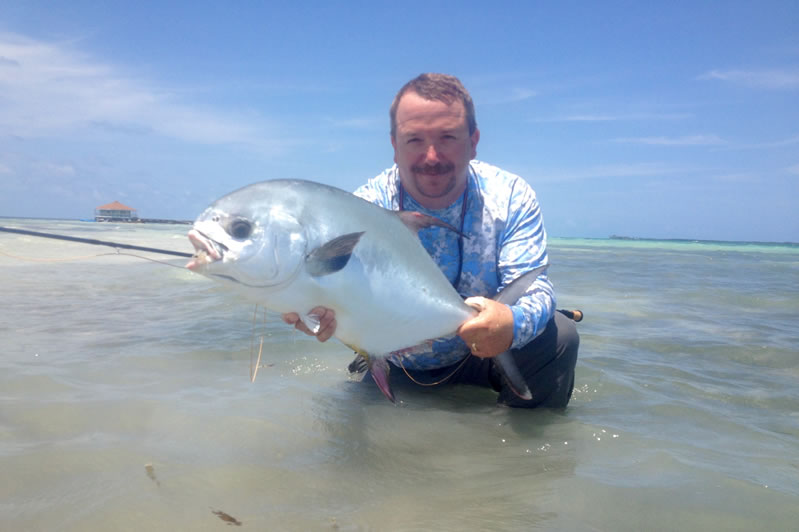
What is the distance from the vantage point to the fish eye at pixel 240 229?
1674 mm

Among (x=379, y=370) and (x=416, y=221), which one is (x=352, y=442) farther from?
(x=416, y=221)

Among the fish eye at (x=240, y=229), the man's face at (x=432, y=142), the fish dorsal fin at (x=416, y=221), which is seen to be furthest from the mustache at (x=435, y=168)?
the fish eye at (x=240, y=229)

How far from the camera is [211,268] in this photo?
1.63 meters

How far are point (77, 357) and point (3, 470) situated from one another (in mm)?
1718

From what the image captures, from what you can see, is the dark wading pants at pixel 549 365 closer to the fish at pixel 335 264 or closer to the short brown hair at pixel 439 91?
the fish at pixel 335 264

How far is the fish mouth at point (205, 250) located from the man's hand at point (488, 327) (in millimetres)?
950

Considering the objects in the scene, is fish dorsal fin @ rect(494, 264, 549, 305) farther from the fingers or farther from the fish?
the fingers

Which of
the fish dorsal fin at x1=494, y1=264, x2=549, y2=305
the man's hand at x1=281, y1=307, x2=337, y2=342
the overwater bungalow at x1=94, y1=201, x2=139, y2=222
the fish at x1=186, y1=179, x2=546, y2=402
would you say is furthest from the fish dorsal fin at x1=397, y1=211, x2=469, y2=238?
the overwater bungalow at x1=94, y1=201, x2=139, y2=222

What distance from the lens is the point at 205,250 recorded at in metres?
1.63

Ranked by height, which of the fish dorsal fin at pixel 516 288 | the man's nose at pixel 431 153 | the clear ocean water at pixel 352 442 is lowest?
the clear ocean water at pixel 352 442

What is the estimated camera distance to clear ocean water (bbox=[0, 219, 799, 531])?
1.67 m

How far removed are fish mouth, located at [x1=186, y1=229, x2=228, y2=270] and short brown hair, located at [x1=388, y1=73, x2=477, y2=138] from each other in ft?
4.04

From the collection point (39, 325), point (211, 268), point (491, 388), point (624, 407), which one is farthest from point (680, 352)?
point (39, 325)

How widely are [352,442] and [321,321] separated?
680mm
